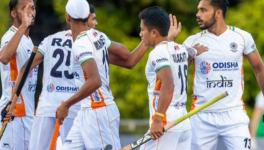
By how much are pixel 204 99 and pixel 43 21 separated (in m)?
16.3

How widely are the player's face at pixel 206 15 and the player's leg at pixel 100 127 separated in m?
1.56

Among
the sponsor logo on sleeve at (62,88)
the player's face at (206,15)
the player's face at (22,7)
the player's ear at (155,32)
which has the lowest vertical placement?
the sponsor logo on sleeve at (62,88)

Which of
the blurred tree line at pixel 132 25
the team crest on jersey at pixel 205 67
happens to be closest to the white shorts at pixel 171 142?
the team crest on jersey at pixel 205 67

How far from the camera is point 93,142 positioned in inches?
578

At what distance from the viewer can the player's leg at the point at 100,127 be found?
577 inches

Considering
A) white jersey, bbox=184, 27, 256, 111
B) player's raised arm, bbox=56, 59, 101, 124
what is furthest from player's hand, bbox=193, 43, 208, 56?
player's raised arm, bbox=56, 59, 101, 124

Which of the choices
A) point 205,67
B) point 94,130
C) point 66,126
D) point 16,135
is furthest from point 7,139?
point 205,67

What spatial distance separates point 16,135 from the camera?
52.2 ft

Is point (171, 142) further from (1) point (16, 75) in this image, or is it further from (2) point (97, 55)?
(1) point (16, 75)

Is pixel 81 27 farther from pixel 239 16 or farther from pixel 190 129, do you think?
pixel 239 16

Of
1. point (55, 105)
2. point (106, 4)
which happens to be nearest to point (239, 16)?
point (106, 4)

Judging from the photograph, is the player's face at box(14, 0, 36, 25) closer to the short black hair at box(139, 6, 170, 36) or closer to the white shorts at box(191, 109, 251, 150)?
the short black hair at box(139, 6, 170, 36)

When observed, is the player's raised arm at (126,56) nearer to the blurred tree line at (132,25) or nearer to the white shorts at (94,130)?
the white shorts at (94,130)

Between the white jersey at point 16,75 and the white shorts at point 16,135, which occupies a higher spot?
the white jersey at point 16,75
